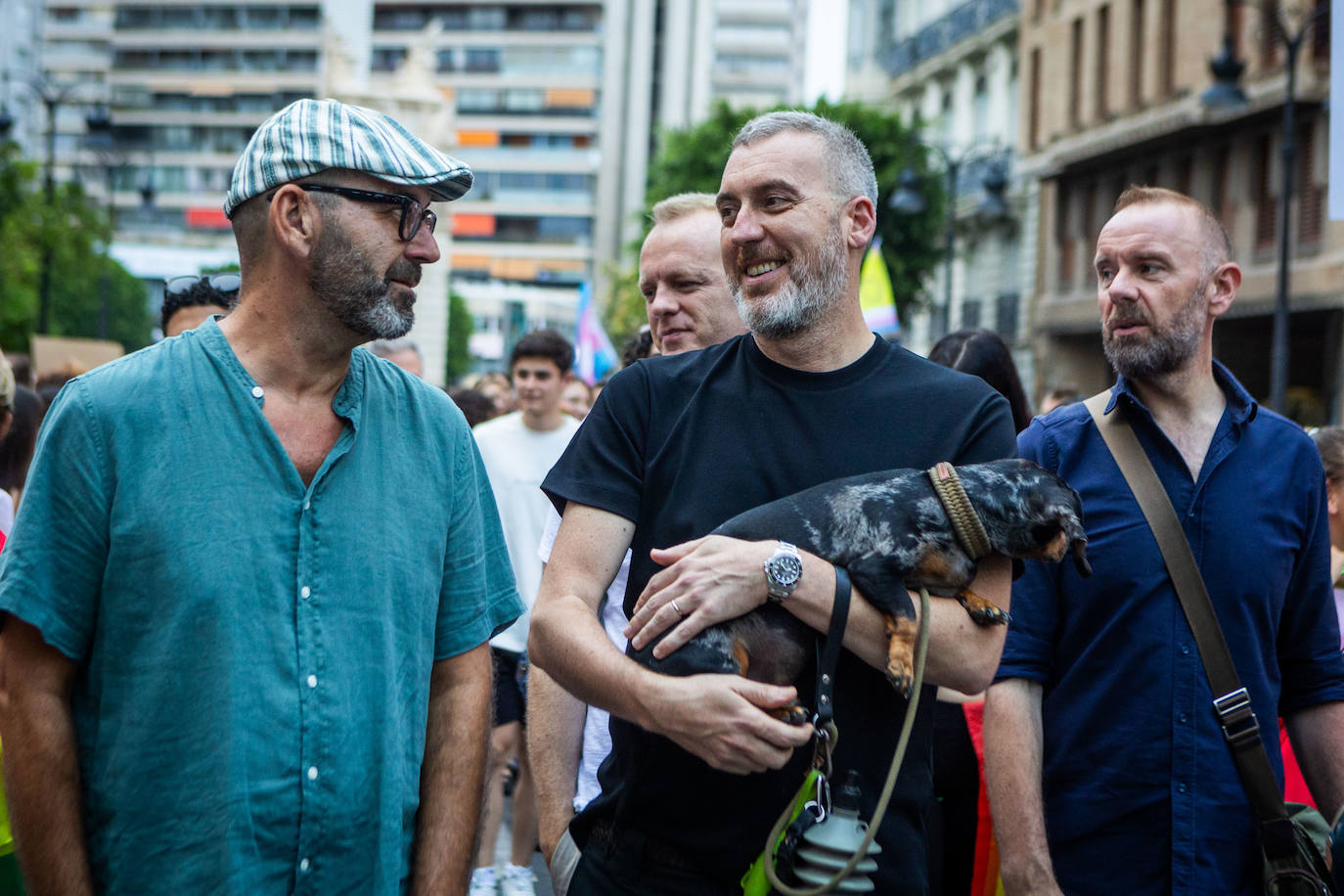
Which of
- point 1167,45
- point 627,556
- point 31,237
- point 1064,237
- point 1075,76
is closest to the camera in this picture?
point 627,556

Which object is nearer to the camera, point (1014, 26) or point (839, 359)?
point (839, 359)

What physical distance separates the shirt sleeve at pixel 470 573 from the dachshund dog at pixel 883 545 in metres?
0.40

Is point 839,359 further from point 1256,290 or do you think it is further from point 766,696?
point 1256,290

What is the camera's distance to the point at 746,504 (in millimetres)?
3121

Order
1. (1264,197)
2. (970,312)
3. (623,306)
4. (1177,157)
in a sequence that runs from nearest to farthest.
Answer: (1264,197), (1177,157), (970,312), (623,306)

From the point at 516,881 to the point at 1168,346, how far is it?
4144 mm

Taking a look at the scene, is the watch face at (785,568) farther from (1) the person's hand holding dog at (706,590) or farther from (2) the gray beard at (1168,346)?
(2) the gray beard at (1168,346)

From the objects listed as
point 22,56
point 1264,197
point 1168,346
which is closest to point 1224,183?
point 1264,197

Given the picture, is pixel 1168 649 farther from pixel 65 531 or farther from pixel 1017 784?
pixel 65 531

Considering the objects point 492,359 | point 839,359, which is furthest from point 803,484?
point 492,359

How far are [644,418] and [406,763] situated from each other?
83cm

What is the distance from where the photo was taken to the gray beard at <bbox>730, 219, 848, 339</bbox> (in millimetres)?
3199

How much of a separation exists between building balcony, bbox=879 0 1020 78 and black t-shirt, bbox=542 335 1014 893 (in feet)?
135

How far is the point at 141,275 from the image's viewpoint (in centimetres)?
7494
